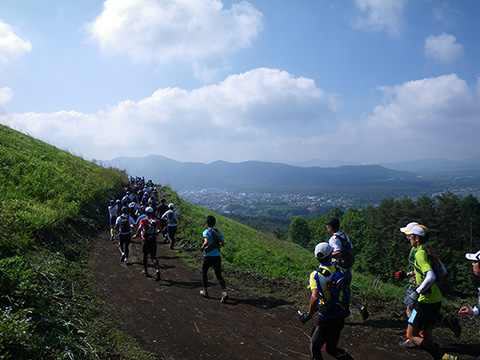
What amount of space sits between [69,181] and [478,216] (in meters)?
52.3

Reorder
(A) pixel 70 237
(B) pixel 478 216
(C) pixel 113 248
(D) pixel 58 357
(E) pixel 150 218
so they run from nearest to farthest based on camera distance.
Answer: (D) pixel 58 357, (E) pixel 150 218, (A) pixel 70 237, (C) pixel 113 248, (B) pixel 478 216

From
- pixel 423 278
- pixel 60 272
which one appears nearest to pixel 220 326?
pixel 423 278

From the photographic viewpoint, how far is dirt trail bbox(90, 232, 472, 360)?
16.6 ft

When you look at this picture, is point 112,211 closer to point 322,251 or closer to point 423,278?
point 322,251

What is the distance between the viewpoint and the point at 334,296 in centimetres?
405

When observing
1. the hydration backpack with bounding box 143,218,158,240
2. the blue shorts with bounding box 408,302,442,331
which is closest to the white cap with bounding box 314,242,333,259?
the blue shorts with bounding box 408,302,442,331

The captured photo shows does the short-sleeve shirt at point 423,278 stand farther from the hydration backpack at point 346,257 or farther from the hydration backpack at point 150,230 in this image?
the hydration backpack at point 150,230

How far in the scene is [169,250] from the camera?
12.8 m

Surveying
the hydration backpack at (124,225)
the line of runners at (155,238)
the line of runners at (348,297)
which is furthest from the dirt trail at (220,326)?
the hydration backpack at (124,225)

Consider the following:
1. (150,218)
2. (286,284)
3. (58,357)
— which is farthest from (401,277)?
(150,218)

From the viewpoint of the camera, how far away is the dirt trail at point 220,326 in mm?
5074

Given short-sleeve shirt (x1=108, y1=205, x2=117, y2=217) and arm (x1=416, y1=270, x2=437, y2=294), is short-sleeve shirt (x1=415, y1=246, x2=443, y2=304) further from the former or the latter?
short-sleeve shirt (x1=108, y1=205, x2=117, y2=217)

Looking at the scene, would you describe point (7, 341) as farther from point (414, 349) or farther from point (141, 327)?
point (414, 349)

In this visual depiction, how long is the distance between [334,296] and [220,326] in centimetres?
320
